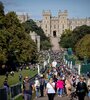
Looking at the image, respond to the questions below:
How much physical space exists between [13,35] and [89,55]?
148 ft

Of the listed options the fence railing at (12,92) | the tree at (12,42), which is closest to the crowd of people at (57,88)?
the fence railing at (12,92)

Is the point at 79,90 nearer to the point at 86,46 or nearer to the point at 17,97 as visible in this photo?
the point at 17,97

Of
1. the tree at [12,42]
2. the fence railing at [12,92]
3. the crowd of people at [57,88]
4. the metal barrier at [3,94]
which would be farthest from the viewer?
the tree at [12,42]

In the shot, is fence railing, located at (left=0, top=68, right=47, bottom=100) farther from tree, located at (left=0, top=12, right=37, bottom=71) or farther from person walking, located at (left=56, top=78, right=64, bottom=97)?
tree, located at (left=0, top=12, right=37, bottom=71)

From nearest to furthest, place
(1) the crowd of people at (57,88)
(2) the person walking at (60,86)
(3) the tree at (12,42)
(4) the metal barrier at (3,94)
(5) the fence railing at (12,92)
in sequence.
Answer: (4) the metal barrier at (3,94) → (5) the fence railing at (12,92) → (1) the crowd of people at (57,88) → (2) the person walking at (60,86) → (3) the tree at (12,42)

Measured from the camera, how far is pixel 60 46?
165375 millimetres

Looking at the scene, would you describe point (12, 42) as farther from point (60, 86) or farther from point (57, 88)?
point (60, 86)

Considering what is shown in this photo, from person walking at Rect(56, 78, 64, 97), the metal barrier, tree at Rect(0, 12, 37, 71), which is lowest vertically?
person walking at Rect(56, 78, 64, 97)

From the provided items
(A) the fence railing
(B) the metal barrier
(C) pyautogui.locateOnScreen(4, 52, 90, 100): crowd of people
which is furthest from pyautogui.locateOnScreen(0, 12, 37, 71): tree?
(B) the metal barrier

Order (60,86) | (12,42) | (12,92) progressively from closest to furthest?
(12,92)
(60,86)
(12,42)

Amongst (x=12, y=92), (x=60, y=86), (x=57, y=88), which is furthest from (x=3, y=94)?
(x=57, y=88)

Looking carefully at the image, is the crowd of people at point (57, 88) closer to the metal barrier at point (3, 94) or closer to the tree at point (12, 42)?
the metal barrier at point (3, 94)

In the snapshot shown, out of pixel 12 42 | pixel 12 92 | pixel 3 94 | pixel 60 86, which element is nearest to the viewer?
pixel 3 94

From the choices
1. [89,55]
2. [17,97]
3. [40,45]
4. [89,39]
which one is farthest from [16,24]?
[40,45]
